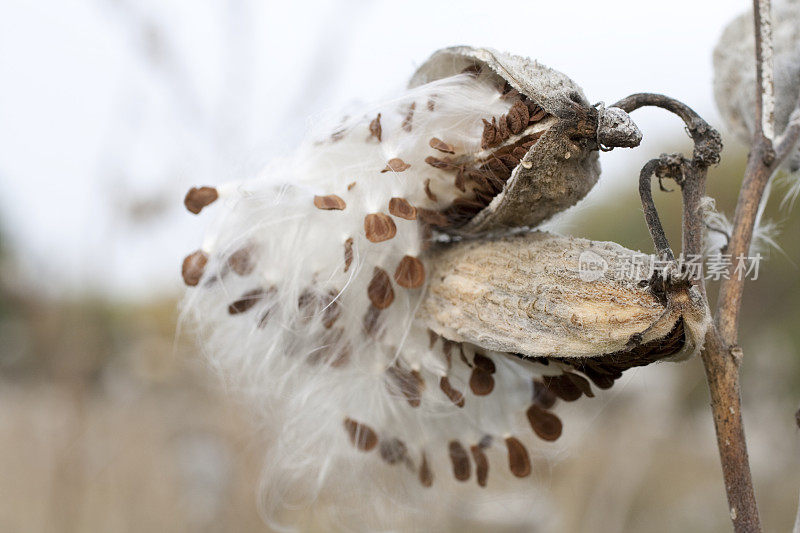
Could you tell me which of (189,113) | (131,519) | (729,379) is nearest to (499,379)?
(729,379)

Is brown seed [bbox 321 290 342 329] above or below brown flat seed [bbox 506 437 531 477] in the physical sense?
above

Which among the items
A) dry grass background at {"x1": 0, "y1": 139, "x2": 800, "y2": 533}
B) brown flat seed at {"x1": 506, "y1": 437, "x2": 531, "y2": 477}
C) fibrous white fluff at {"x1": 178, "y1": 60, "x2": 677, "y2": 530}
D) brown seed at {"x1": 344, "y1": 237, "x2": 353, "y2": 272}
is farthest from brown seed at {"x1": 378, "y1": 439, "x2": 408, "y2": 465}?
dry grass background at {"x1": 0, "y1": 139, "x2": 800, "y2": 533}

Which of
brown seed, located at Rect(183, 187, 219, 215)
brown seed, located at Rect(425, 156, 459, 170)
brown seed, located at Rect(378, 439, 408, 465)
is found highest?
brown seed, located at Rect(425, 156, 459, 170)

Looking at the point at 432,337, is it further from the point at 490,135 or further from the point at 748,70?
the point at 748,70

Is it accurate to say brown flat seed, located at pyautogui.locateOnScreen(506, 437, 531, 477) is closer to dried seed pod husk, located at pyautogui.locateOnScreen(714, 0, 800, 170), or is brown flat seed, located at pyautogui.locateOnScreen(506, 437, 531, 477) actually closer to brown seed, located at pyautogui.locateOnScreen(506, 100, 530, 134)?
brown seed, located at pyautogui.locateOnScreen(506, 100, 530, 134)

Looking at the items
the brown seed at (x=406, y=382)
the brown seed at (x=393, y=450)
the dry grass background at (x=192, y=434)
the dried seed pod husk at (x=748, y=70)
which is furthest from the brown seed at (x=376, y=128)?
the dry grass background at (x=192, y=434)

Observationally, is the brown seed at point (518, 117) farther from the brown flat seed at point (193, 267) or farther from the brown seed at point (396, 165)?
the brown flat seed at point (193, 267)

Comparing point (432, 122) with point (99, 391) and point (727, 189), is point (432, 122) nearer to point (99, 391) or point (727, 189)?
point (727, 189)
